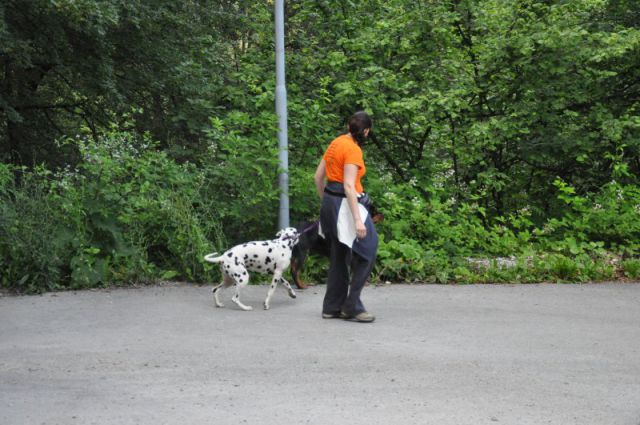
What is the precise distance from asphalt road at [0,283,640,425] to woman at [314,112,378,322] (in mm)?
219

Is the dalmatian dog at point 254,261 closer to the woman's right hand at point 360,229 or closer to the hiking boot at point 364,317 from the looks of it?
the hiking boot at point 364,317

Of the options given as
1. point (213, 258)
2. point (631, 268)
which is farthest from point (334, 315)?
point (631, 268)

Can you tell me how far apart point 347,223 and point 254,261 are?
116 cm

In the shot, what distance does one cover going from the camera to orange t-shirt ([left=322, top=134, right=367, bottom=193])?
7.86 meters

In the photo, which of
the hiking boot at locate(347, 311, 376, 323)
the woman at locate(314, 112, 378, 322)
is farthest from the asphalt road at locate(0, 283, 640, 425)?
the woman at locate(314, 112, 378, 322)

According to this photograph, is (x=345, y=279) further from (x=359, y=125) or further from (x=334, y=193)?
(x=359, y=125)

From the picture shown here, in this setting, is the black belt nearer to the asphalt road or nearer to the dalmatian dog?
the dalmatian dog

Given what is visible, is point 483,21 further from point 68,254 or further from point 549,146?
point 68,254

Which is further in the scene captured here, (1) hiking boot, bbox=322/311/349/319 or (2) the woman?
(1) hiking boot, bbox=322/311/349/319

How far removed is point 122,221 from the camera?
399 inches

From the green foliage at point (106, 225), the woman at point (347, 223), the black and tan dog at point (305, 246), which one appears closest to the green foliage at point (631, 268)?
the black and tan dog at point (305, 246)

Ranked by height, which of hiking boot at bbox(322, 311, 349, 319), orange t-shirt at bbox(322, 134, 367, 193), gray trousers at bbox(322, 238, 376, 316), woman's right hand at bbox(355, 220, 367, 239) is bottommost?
hiking boot at bbox(322, 311, 349, 319)

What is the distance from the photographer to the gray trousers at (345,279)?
26.6ft

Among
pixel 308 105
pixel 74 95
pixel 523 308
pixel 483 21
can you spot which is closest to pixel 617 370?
pixel 523 308
